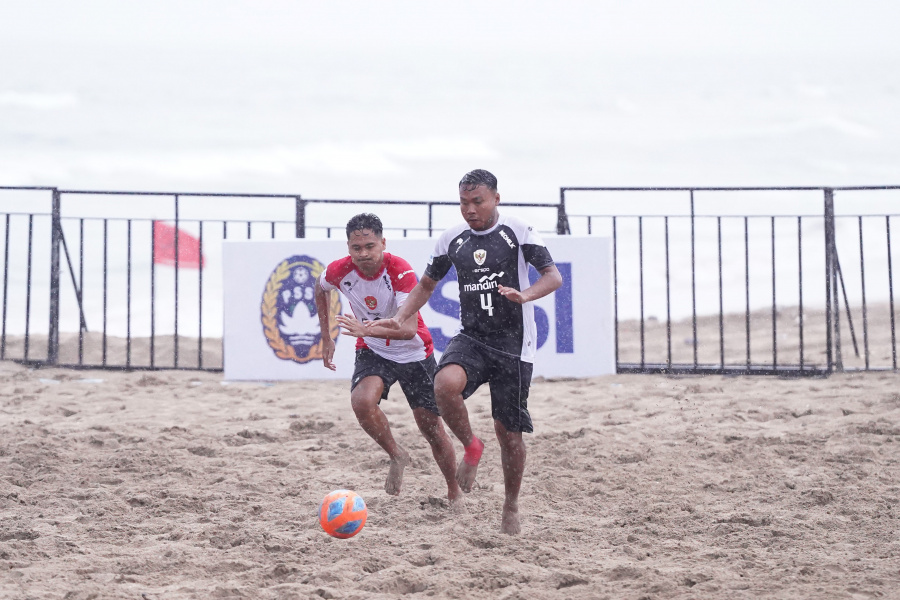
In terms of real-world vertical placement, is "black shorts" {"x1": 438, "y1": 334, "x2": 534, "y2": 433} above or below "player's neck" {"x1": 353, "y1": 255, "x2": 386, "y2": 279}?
below

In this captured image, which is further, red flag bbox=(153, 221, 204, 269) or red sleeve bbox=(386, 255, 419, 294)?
red flag bbox=(153, 221, 204, 269)

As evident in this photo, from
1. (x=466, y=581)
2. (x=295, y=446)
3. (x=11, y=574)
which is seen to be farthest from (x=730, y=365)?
(x=11, y=574)

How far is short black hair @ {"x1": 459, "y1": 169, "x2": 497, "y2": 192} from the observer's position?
4.43 m

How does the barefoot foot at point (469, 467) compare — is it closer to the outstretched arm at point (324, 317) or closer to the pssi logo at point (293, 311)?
the outstretched arm at point (324, 317)

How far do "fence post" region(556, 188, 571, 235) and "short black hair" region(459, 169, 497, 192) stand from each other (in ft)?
19.0

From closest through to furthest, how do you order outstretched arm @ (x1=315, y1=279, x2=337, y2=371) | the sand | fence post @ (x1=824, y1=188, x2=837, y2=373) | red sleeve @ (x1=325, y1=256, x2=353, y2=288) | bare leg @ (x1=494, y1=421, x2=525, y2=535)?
the sand < bare leg @ (x1=494, y1=421, x2=525, y2=535) < red sleeve @ (x1=325, y1=256, x2=353, y2=288) < outstretched arm @ (x1=315, y1=279, x2=337, y2=371) < fence post @ (x1=824, y1=188, x2=837, y2=373)

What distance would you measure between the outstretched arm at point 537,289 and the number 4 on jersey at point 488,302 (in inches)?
2.8

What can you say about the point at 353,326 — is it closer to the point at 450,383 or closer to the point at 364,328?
the point at 364,328

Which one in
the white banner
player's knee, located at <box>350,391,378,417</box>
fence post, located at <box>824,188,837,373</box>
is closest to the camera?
player's knee, located at <box>350,391,378,417</box>

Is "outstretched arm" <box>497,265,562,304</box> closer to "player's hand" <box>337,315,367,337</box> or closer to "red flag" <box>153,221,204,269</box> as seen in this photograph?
"player's hand" <box>337,315,367,337</box>

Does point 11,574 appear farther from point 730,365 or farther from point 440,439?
point 730,365

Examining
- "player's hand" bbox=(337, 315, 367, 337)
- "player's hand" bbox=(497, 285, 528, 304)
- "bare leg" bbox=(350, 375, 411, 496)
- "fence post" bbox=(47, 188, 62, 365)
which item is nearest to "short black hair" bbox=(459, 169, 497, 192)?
"player's hand" bbox=(497, 285, 528, 304)

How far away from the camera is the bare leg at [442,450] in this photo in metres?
4.82

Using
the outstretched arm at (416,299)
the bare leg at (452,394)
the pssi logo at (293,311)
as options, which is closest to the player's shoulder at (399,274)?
the outstretched arm at (416,299)
